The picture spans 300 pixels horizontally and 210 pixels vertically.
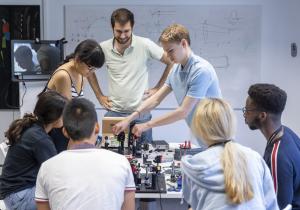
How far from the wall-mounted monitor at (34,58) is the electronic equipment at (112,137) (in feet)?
4.59

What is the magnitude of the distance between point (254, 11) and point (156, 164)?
296 centimetres

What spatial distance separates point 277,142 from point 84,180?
92cm

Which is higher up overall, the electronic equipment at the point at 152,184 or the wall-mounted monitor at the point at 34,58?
the wall-mounted monitor at the point at 34,58

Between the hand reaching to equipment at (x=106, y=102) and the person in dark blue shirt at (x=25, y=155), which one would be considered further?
the hand reaching to equipment at (x=106, y=102)

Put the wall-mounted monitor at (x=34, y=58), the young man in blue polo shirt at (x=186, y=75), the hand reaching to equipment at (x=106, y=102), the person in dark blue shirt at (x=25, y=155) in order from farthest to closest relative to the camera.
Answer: the wall-mounted monitor at (x=34, y=58)
the hand reaching to equipment at (x=106, y=102)
the young man in blue polo shirt at (x=186, y=75)
the person in dark blue shirt at (x=25, y=155)

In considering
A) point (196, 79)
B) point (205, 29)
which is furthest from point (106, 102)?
point (205, 29)

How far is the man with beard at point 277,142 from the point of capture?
6.20ft

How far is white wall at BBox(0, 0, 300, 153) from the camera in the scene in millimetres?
5094

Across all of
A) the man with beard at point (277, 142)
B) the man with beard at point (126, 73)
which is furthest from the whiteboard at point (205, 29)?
the man with beard at point (277, 142)

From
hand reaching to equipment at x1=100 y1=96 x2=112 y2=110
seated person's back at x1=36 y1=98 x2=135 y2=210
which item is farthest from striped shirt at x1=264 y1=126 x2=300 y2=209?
hand reaching to equipment at x1=100 y1=96 x2=112 y2=110

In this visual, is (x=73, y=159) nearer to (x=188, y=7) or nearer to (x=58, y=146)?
(x=58, y=146)

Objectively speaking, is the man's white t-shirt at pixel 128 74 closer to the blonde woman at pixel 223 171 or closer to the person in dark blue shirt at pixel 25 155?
the person in dark blue shirt at pixel 25 155

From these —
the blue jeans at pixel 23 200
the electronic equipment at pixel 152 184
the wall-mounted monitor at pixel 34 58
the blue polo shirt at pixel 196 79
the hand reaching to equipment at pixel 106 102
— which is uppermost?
the wall-mounted monitor at pixel 34 58

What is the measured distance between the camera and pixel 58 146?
2982 millimetres
